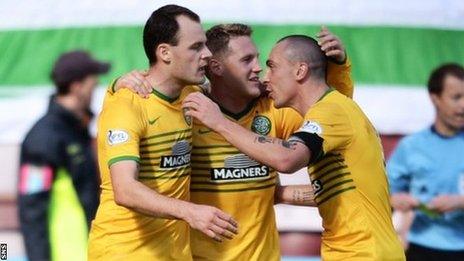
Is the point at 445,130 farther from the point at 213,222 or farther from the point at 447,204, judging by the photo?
the point at 213,222

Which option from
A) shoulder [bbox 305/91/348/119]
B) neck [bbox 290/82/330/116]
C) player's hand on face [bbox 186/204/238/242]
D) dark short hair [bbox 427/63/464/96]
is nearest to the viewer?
player's hand on face [bbox 186/204/238/242]

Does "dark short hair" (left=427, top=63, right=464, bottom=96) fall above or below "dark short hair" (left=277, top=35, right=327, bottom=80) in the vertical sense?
above

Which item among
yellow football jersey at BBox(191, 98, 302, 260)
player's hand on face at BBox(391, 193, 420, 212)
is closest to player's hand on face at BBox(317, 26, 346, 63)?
yellow football jersey at BBox(191, 98, 302, 260)

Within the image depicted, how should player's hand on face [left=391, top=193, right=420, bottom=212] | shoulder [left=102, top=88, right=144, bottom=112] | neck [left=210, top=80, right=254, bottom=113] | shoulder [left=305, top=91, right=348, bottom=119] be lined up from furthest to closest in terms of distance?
1. player's hand on face [left=391, top=193, right=420, bottom=212]
2. neck [left=210, top=80, right=254, bottom=113]
3. shoulder [left=102, top=88, right=144, bottom=112]
4. shoulder [left=305, top=91, right=348, bottom=119]

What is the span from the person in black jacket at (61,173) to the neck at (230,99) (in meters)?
1.73

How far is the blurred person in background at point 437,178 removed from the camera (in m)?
9.31

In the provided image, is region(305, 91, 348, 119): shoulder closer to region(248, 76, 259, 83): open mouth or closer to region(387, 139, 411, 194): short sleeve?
region(248, 76, 259, 83): open mouth

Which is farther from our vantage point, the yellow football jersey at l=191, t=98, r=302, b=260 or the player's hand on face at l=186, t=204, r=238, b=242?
the yellow football jersey at l=191, t=98, r=302, b=260

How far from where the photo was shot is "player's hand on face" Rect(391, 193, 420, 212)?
30.4ft

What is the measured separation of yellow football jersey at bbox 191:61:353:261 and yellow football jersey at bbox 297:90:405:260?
519 millimetres

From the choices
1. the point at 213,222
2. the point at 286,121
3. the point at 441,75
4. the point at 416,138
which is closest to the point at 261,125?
the point at 286,121

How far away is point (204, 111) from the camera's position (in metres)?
6.90

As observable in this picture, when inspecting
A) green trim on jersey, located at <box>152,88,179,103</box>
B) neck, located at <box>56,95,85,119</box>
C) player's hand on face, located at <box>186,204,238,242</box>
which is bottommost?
player's hand on face, located at <box>186,204,238,242</box>

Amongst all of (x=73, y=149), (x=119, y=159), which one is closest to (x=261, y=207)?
(x=119, y=159)
